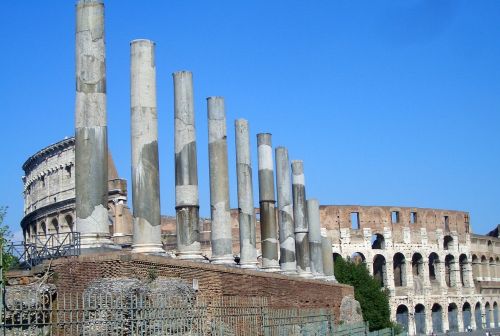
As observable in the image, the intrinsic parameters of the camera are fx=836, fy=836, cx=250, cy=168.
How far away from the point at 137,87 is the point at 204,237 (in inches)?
929

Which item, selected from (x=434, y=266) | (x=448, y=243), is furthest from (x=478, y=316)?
(x=448, y=243)

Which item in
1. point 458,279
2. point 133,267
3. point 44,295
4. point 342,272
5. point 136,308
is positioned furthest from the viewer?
point 458,279

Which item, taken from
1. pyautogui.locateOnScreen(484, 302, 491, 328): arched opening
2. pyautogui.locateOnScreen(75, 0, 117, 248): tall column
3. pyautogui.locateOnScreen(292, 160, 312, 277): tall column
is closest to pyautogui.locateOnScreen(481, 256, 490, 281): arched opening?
pyautogui.locateOnScreen(484, 302, 491, 328): arched opening

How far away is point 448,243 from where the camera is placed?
4722 cm

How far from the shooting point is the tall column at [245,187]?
1842 cm

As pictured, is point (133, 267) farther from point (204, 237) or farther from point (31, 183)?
point (31, 183)

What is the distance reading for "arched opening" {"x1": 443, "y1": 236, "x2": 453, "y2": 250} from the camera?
154 feet

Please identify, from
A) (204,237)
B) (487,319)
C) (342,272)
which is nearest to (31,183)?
(204,237)

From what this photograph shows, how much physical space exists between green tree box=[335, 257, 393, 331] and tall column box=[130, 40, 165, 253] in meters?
21.4

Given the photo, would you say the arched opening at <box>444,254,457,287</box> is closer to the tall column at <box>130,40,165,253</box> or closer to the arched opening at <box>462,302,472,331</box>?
the arched opening at <box>462,302,472,331</box>

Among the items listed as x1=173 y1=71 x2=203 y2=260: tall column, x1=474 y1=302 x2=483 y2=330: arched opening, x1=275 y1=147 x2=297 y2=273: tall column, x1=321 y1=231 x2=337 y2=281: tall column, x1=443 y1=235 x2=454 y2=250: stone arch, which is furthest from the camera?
x1=474 y1=302 x2=483 y2=330: arched opening

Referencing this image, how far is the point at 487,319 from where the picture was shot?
49469 mm

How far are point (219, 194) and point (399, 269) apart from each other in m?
31.0

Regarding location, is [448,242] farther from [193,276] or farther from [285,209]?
[193,276]
